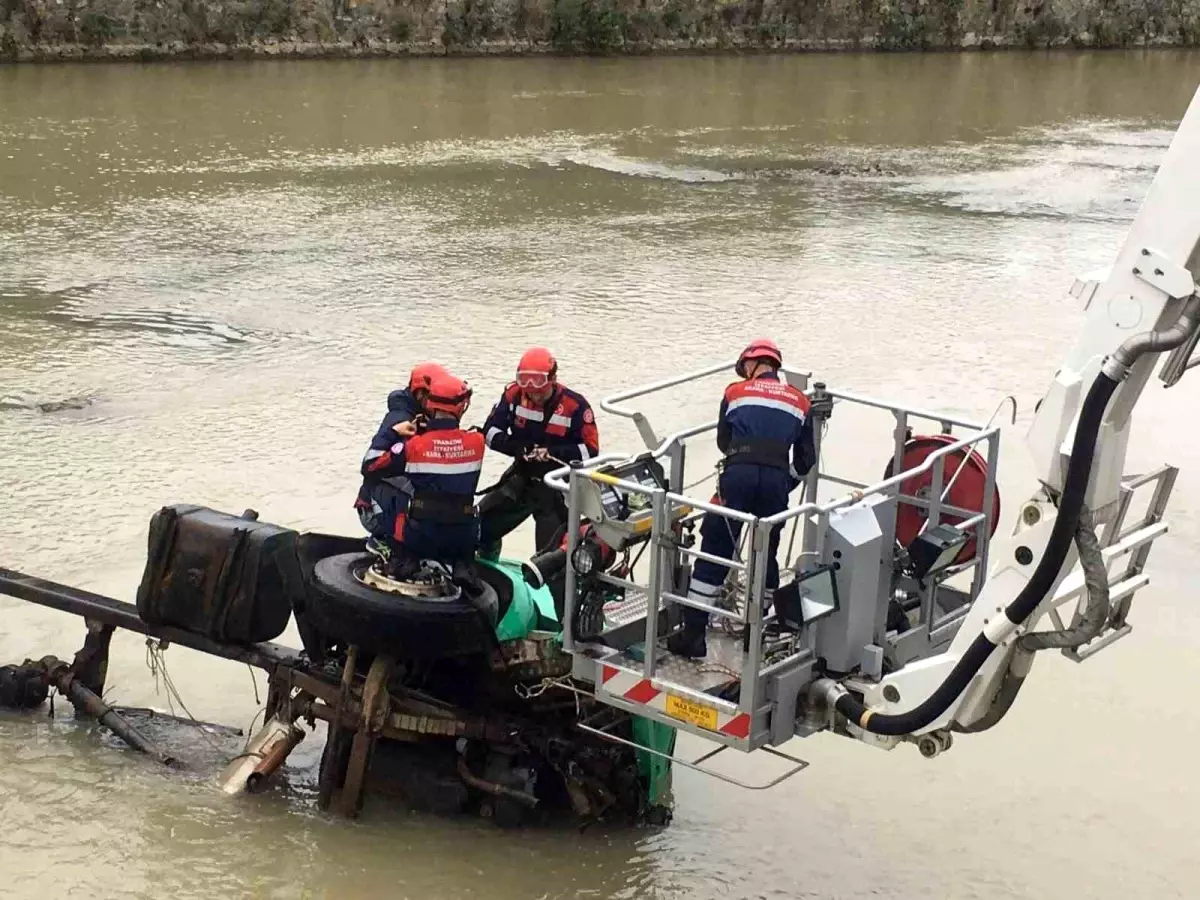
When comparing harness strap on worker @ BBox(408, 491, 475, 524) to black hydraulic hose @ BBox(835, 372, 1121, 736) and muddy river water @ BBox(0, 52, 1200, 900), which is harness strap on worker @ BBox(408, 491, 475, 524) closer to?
muddy river water @ BBox(0, 52, 1200, 900)

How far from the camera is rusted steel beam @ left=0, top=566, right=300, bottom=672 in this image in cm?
730

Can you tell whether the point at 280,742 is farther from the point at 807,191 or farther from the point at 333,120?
the point at 333,120

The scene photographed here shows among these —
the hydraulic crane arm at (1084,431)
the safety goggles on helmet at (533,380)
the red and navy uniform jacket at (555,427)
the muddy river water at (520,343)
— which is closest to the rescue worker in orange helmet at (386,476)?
the safety goggles on helmet at (533,380)

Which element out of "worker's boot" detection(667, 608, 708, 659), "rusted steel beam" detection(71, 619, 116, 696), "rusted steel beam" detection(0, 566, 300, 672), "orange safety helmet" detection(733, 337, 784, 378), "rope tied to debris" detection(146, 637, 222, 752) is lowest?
"rope tied to debris" detection(146, 637, 222, 752)

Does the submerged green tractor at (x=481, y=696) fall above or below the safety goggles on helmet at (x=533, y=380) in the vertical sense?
below

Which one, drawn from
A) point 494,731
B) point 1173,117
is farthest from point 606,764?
point 1173,117

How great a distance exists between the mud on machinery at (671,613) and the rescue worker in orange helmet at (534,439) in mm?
626

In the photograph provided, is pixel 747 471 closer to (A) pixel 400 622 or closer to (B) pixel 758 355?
(B) pixel 758 355

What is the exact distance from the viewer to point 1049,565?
203 inches

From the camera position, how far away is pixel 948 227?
2242cm

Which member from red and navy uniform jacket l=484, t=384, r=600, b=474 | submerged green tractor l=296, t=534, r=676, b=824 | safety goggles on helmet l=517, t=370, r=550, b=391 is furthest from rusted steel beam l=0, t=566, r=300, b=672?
safety goggles on helmet l=517, t=370, r=550, b=391

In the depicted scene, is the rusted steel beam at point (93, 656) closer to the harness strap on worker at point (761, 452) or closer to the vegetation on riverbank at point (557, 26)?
the harness strap on worker at point (761, 452)

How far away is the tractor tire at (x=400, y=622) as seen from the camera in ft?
21.4

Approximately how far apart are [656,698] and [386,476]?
5.73 ft
